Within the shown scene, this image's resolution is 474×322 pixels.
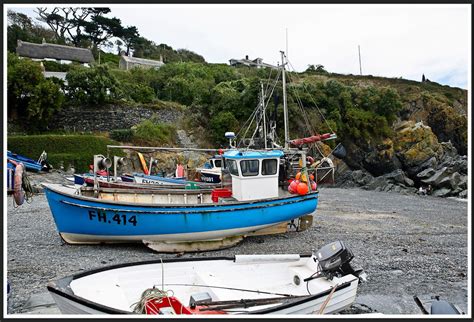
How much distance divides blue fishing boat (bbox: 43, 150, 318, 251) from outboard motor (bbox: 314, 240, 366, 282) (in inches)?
151

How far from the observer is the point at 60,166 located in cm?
2247

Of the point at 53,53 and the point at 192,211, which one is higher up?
the point at 53,53

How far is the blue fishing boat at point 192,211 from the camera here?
855 centimetres

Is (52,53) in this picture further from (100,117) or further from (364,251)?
(364,251)

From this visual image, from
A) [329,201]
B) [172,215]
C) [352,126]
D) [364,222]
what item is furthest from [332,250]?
[352,126]

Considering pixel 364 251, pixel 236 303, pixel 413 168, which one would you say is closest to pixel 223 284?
pixel 236 303

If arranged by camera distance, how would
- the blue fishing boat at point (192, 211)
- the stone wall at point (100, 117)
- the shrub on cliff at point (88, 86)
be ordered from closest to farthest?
the blue fishing boat at point (192, 211)
the stone wall at point (100, 117)
the shrub on cliff at point (88, 86)

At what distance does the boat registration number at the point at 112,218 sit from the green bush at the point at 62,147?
52.3ft

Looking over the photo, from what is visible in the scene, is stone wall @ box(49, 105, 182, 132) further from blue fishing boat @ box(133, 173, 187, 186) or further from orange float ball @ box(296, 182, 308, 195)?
orange float ball @ box(296, 182, 308, 195)

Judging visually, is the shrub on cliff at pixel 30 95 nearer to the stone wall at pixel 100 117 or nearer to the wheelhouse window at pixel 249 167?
the stone wall at pixel 100 117

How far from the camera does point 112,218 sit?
857cm

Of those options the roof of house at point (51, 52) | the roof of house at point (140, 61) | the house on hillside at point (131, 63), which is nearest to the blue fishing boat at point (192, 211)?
the roof of house at point (51, 52)

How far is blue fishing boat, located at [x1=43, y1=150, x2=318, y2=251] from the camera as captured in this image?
8547mm

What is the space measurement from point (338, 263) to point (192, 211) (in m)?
4.29
